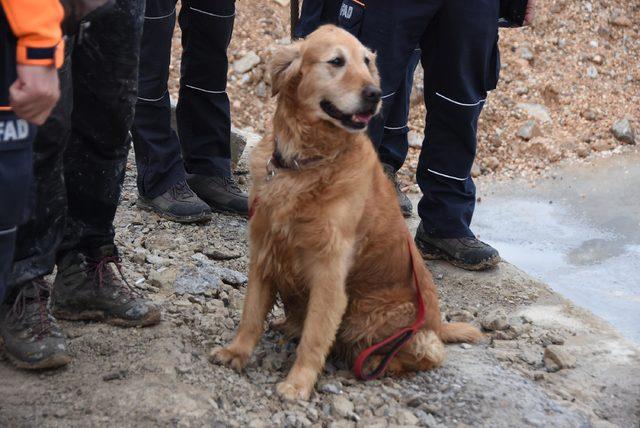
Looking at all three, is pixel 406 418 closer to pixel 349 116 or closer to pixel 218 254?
pixel 349 116

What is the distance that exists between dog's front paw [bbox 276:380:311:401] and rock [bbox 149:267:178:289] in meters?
1.15

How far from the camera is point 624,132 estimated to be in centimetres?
848

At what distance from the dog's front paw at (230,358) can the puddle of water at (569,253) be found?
265 centimetres

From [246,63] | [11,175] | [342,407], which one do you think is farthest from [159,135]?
[246,63]

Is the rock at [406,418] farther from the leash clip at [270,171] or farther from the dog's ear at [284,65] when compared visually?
the dog's ear at [284,65]

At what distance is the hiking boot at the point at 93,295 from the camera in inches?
141

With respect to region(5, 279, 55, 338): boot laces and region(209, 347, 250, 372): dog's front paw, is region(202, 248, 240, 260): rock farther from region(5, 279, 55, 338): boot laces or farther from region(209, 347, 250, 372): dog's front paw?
region(5, 279, 55, 338): boot laces

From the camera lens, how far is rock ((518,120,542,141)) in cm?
867

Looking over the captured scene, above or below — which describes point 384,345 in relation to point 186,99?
below

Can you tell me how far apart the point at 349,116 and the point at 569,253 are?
11.1ft

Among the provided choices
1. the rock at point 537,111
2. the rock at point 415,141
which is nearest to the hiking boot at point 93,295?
the rock at point 415,141

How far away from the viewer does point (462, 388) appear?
3594 millimetres

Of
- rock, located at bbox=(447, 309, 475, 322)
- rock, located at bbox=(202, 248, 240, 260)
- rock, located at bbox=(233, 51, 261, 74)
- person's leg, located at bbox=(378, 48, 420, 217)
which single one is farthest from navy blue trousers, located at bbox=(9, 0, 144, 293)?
rock, located at bbox=(233, 51, 261, 74)

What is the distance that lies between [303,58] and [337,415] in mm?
1489
